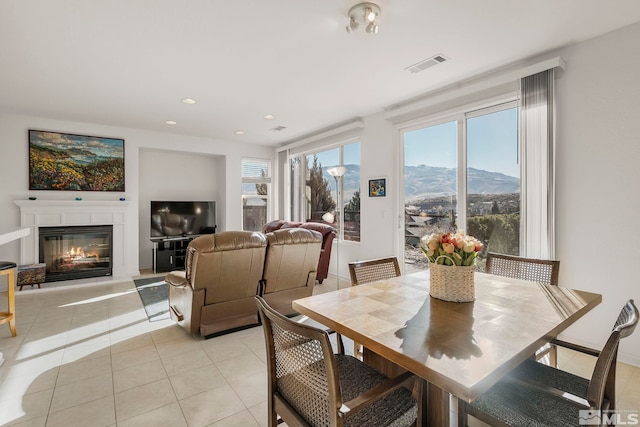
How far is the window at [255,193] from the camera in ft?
23.3

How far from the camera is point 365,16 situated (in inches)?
88.7

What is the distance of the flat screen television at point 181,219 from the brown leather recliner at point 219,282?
3381 millimetres

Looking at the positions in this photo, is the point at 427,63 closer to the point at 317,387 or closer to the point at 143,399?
the point at 317,387

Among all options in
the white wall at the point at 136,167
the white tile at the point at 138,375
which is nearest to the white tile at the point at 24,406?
the white tile at the point at 138,375

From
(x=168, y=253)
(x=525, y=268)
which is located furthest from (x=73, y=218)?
(x=525, y=268)

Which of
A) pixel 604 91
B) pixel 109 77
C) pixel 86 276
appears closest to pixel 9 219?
pixel 86 276

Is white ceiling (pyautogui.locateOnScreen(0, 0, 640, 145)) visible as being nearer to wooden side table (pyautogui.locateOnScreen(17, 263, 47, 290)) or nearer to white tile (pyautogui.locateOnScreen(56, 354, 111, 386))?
wooden side table (pyautogui.locateOnScreen(17, 263, 47, 290))

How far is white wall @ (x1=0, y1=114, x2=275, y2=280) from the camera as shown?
4.74 metres

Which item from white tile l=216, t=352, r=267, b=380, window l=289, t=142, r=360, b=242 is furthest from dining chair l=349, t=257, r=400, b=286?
window l=289, t=142, r=360, b=242

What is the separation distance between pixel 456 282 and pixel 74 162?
6177 millimetres

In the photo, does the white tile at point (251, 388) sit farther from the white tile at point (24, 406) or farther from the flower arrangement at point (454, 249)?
the flower arrangement at point (454, 249)

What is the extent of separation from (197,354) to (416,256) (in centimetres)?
307

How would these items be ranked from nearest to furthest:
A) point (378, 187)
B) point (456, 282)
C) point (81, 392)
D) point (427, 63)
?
point (456, 282) → point (81, 392) → point (427, 63) → point (378, 187)

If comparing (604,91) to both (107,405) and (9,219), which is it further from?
(9,219)
